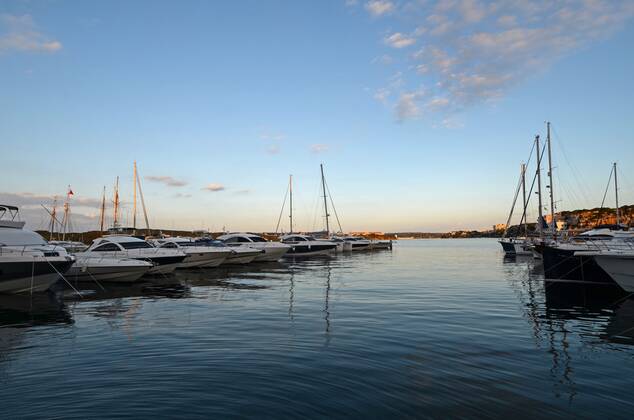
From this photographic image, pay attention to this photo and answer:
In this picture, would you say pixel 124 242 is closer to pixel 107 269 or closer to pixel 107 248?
pixel 107 248

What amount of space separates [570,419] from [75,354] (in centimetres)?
930

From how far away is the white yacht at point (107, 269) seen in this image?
2295cm

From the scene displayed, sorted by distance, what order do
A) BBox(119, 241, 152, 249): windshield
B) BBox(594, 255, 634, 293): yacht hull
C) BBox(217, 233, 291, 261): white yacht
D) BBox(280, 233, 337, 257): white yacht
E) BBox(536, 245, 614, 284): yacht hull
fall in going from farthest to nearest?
BBox(280, 233, 337, 257): white yacht
BBox(217, 233, 291, 261): white yacht
BBox(119, 241, 152, 249): windshield
BBox(536, 245, 614, 284): yacht hull
BBox(594, 255, 634, 293): yacht hull

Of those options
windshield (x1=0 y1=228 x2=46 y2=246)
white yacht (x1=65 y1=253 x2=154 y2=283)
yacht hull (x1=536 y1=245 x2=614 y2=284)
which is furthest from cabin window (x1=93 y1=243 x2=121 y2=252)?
yacht hull (x1=536 y1=245 x2=614 y2=284)

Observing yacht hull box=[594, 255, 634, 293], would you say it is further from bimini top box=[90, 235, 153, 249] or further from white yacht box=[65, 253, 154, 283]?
→ bimini top box=[90, 235, 153, 249]

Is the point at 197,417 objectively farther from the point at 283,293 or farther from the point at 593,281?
the point at 593,281

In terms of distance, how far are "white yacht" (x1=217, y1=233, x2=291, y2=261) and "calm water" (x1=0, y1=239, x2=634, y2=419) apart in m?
22.7

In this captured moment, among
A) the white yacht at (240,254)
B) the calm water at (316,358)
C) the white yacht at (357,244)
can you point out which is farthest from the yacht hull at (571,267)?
the white yacht at (357,244)

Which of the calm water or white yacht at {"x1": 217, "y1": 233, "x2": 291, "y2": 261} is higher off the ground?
white yacht at {"x1": 217, "y1": 233, "x2": 291, "y2": 261}

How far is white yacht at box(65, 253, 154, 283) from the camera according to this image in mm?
22953

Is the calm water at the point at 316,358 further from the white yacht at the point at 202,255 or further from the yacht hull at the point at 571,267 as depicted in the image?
the white yacht at the point at 202,255

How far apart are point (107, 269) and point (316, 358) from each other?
18.4 metres

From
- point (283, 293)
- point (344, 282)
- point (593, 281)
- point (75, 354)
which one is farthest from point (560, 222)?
point (75, 354)

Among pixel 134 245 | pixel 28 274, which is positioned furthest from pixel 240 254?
pixel 28 274
